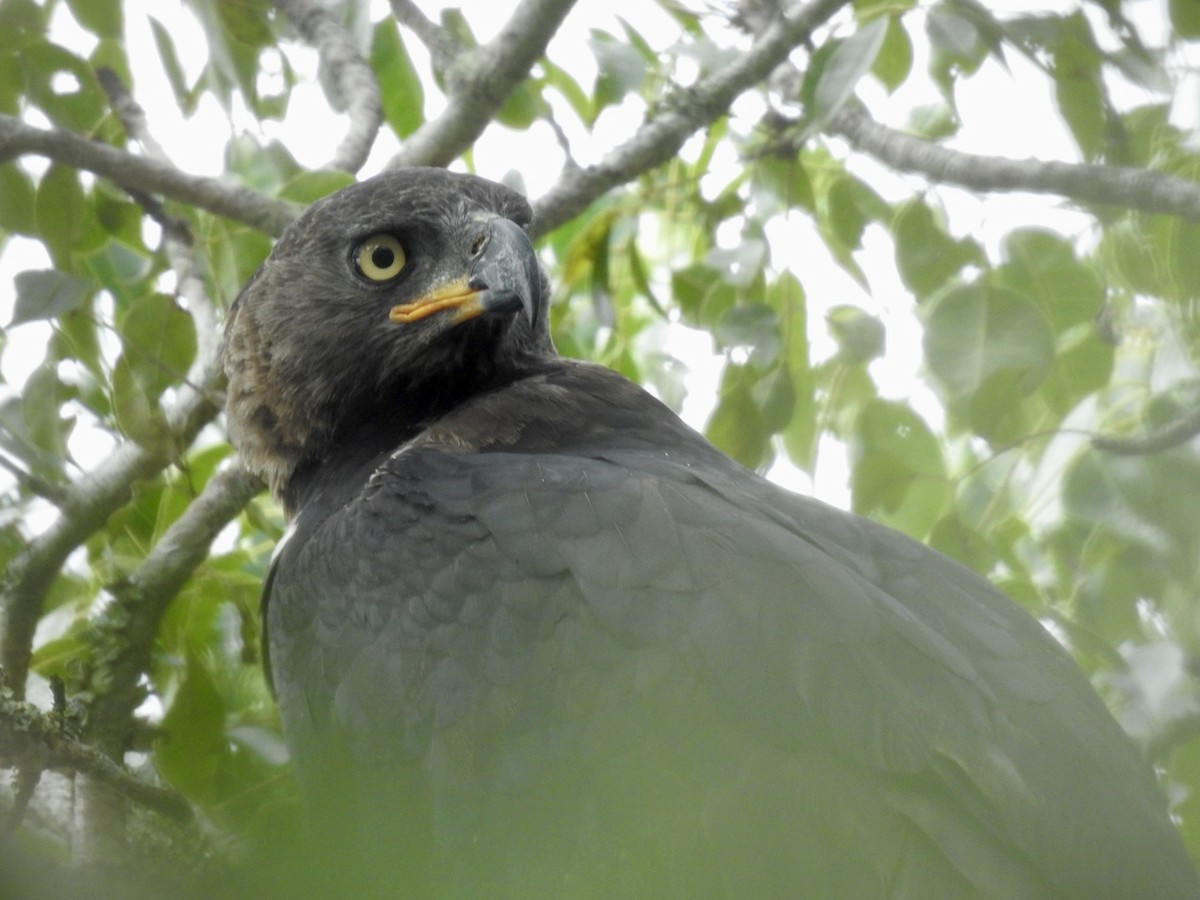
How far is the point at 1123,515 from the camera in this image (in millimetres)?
3094

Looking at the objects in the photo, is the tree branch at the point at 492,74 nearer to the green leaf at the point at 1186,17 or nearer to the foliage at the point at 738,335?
the foliage at the point at 738,335

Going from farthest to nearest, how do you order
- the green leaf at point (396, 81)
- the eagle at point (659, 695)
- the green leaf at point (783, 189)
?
the green leaf at point (396, 81) < the green leaf at point (783, 189) < the eagle at point (659, 695)

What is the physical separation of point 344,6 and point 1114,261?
2.40 m

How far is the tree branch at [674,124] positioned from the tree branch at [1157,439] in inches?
59.5

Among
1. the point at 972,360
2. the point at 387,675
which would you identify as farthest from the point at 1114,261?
the point at 387,675

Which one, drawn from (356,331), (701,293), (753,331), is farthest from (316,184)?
(753,331)

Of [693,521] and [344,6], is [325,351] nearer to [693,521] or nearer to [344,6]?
[344,6]

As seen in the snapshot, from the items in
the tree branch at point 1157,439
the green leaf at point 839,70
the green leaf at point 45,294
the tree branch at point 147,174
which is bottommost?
the green leaf at point 45,294

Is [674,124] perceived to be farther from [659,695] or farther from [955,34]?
[659,695]

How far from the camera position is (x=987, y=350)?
334 centimetres

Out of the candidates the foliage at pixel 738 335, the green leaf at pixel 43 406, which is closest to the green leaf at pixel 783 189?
the foliage at pixel 738 335

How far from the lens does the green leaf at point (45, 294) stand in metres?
3.29

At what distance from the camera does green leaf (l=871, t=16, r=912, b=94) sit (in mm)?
3967

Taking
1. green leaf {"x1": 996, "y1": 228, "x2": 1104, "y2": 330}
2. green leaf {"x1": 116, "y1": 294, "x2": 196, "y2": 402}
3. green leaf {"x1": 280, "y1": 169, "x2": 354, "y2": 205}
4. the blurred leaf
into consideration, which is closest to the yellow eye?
green leaf {"x1": 280, "y1": 169, "x2": 354, "y2": 205}
